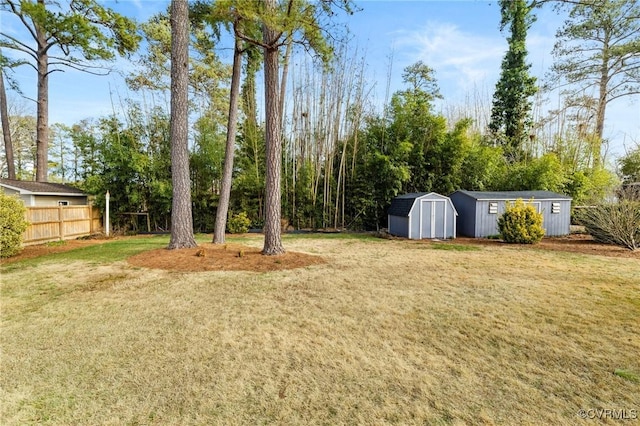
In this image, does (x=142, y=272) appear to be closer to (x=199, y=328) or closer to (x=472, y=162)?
(x=199, y=328)

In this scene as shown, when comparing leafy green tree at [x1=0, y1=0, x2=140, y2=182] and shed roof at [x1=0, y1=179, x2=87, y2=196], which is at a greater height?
leafy green tree at [x1=0, y1=0, x2=140, y2=182]

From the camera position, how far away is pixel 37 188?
25.8 feet

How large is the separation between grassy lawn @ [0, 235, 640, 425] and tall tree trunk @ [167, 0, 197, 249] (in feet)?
5.34

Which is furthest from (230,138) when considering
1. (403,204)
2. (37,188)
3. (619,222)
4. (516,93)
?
(516,93)

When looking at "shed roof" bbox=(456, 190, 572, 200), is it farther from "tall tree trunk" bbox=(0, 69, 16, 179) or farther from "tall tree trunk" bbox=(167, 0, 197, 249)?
"tall tree trunk" bbox=(0, 69, 16, 179)

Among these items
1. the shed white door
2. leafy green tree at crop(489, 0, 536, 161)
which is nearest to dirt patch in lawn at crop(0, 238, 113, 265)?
the shed white door

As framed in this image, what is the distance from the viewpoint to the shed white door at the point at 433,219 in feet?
26.1

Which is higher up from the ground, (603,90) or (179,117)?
(603,90)

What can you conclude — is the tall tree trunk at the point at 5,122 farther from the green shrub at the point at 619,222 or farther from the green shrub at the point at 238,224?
the green shrub at the point at 619,222

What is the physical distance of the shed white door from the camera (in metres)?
7.95

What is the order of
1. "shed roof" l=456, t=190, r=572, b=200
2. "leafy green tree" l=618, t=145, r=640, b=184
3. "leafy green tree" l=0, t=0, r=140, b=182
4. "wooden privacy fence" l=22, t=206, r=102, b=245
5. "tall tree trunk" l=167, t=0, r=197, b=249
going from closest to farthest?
"tall tree trunk" l=167, t=0, r=197, b=249
"wooden privacy fence" l=22, t=206, r=102, b=245
"shed roof" l=456, t=190, r=572, b=200
"leafy green tree" l=0, t=0, r=140, b=182
"leafy green tree" l=618, t=145, r=640, b=184

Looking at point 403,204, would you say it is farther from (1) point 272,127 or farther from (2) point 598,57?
(2) point 598,57

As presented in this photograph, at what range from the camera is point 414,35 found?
7230 millimetres

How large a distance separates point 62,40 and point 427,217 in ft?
39.5
